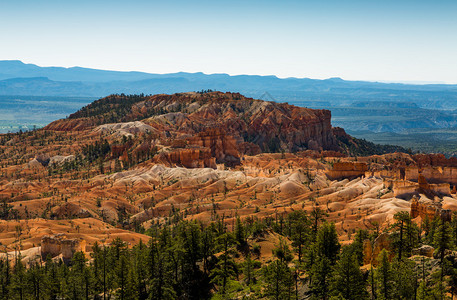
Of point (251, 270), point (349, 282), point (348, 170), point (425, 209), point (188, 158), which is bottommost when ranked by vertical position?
point (188, 158)

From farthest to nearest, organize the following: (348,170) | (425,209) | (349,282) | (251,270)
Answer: (348,170) → (425,209) → (251,270) → (349,282)

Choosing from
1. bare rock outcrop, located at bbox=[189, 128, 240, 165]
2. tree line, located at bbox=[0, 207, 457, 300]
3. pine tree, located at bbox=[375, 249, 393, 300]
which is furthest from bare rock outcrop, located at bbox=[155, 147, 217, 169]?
pine tree, located at bbox=[375, 249, 393, 300]

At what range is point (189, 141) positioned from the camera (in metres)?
176

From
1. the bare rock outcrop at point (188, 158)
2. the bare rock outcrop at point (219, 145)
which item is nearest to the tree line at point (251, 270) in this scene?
the bare rock outcrop at point (188, 158)

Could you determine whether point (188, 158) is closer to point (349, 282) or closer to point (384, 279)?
point (349, 282)

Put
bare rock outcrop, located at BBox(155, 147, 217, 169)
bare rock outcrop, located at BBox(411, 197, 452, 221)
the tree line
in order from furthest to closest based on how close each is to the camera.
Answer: bare rock outcrop, located at BBox(155, 147, 217, 169) → bare rock outcrop, located at BBox(411, 197, 452, 221) → the tree line

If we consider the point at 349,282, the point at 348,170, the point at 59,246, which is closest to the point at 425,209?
the point at 349,282

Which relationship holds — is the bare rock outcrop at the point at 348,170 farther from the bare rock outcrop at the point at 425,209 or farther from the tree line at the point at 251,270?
the tree line at the point at 251,270

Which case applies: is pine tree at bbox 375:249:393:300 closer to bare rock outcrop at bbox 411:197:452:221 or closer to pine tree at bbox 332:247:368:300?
pine tree at bbox 332:247:368:300

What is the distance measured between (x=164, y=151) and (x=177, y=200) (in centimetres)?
4009

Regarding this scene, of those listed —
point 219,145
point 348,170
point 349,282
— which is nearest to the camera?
point 349,282

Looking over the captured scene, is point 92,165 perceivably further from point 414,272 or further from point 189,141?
point 414,272

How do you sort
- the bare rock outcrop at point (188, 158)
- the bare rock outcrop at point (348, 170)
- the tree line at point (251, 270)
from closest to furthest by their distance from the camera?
1. the tree line at point (251, 270)
2. the bare rock outcrop at point (348, 170)
3. the bare rock outcrop at point (188, 158)

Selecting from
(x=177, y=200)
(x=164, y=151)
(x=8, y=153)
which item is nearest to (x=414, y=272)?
(x=177, y=200)
